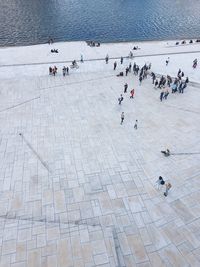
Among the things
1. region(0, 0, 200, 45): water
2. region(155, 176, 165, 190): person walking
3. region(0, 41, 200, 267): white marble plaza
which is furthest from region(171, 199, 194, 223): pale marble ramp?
region(0, 0, 200, 45): water

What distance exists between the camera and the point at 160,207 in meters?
16.9

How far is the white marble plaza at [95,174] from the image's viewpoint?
14.4m

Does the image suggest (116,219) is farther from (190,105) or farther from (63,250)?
(190,105)

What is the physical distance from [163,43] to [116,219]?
135 ft

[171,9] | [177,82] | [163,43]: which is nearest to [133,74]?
[177,82]

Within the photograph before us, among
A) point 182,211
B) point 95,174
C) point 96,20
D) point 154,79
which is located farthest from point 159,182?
point 96,20

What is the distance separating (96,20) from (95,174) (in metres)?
58.5

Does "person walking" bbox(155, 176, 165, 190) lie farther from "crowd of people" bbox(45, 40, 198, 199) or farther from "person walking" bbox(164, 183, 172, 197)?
"crowd of people" bbox(45, 40, 198, 199)

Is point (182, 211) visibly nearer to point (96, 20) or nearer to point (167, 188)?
point (167, 188)

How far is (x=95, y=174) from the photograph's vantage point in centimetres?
1919

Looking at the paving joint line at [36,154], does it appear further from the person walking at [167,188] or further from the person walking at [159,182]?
the person walking at [167,188]

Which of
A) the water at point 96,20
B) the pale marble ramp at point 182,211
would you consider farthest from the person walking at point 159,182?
the water at point 96,20

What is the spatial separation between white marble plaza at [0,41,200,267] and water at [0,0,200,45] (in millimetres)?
29351

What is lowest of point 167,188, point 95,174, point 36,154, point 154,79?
point 95,174
